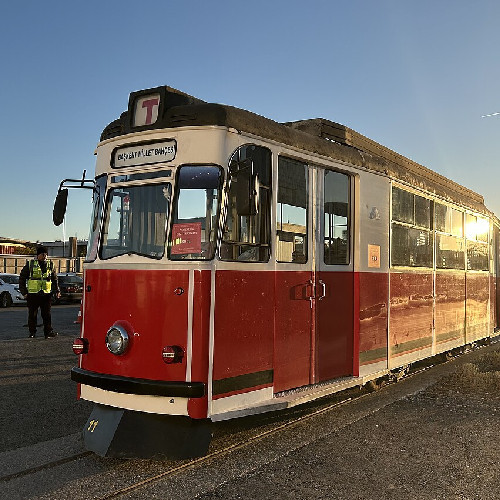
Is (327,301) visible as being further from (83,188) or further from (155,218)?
(83,188)

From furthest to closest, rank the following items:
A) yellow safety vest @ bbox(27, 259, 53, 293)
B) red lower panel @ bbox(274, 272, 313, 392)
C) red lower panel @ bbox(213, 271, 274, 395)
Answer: yellow safety vest @ bbox(27, 259, 53, 293), red lower panel @ bbox(274, 272, 313, 392), red lower panel @ bbox(213, 271, 274, 395)

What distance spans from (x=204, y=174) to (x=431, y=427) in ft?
11.5

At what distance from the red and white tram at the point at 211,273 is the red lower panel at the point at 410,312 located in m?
0.81

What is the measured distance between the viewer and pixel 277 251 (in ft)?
17.4

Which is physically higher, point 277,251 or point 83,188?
point 83,188

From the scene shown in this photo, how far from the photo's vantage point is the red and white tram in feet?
15.2

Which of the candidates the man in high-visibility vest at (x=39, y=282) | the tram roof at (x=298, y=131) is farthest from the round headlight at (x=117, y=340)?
the man in high-visibility vest at (x=39, y=282)

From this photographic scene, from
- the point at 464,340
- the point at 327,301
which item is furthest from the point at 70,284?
the point at 327,301

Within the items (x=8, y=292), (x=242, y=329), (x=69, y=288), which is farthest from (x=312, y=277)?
(x=69, y=288)

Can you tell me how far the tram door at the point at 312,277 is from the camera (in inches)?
212

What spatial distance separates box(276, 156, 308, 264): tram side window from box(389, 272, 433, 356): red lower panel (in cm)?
204

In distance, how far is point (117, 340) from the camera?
15.6 feet

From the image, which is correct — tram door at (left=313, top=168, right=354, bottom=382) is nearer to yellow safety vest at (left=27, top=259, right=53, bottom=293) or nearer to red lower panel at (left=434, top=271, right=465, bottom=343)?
red lower panel at (left=434, top=271, right=465, bottom=343)

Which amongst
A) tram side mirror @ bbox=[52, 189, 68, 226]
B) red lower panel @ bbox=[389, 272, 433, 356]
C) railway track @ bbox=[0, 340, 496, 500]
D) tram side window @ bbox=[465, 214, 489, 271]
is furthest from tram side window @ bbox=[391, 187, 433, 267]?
tram side mirror @ bbox=[52, 189, 68, 226]
